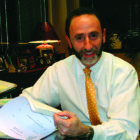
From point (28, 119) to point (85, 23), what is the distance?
67 centimetres

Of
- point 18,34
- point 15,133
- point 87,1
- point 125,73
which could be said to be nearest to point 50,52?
point 18,34

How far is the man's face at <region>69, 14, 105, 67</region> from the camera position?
116 centimetres

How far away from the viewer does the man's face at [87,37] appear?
116 centimetres

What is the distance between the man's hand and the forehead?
59cm

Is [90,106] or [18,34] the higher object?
[18,34]

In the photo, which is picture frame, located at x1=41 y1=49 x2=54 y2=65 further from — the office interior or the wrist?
the wrist

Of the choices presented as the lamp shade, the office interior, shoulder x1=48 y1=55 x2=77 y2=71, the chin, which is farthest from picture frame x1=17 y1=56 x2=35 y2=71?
the chin

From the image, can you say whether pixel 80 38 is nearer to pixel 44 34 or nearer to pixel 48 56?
pixel 44 34

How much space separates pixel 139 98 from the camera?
114cm

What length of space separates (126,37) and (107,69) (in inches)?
135

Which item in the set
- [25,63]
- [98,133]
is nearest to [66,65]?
[98,133]

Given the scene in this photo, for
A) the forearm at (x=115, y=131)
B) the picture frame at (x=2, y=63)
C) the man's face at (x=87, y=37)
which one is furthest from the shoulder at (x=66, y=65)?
the picture frame at (x=2, y=63)

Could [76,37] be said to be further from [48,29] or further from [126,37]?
[126,37]

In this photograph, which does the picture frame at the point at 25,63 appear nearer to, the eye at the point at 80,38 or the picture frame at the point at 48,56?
the picture frame at the point at 48,56
